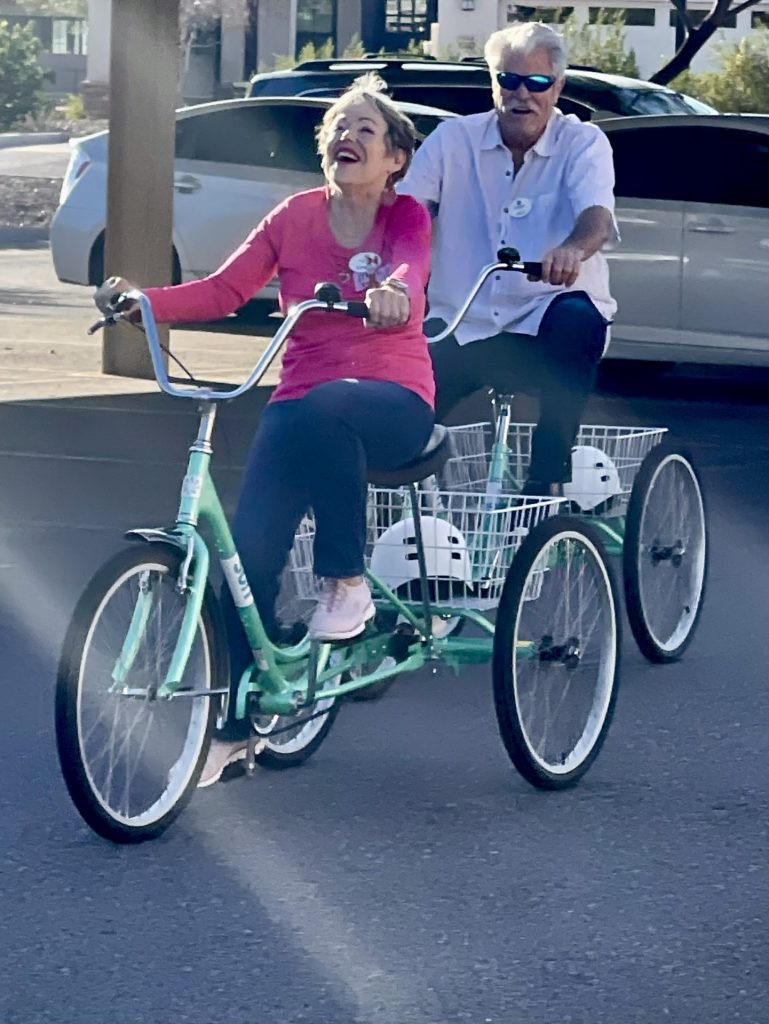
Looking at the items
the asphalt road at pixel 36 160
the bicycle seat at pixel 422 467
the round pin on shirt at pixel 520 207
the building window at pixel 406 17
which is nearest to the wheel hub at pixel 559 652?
the bicycle seat at pixel 422 467

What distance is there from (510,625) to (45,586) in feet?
8.75

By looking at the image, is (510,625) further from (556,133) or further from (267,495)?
(556,133)

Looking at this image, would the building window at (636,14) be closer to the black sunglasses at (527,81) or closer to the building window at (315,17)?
the building window at (315,17)

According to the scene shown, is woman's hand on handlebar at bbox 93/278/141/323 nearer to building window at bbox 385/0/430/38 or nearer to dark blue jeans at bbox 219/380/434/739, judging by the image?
dark blue jeans at bbox 219/380/434/739

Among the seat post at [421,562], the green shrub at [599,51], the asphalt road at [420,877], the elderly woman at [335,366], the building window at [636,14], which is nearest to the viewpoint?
the asphalt road at [420,877]

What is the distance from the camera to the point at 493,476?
19.4ft

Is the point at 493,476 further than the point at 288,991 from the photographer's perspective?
Yes

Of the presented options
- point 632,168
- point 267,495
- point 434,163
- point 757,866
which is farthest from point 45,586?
point 632,168

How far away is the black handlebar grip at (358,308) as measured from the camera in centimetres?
449

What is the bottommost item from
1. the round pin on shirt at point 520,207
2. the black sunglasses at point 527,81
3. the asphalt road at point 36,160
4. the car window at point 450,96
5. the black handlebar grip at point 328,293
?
the asphalt road at point 36,160

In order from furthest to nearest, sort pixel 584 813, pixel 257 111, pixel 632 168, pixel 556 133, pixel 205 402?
pixel 257 111 < pixel 632 168 < pixel 556 133 < pixel 584 813 < pixel 205 402

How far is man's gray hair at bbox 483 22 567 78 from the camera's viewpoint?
20.0 ft

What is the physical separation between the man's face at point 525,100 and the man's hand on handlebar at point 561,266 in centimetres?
80

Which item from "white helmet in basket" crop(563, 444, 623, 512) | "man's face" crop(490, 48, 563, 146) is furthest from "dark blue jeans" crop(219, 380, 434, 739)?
"man's face" crop(490, 48, 563, 146)
